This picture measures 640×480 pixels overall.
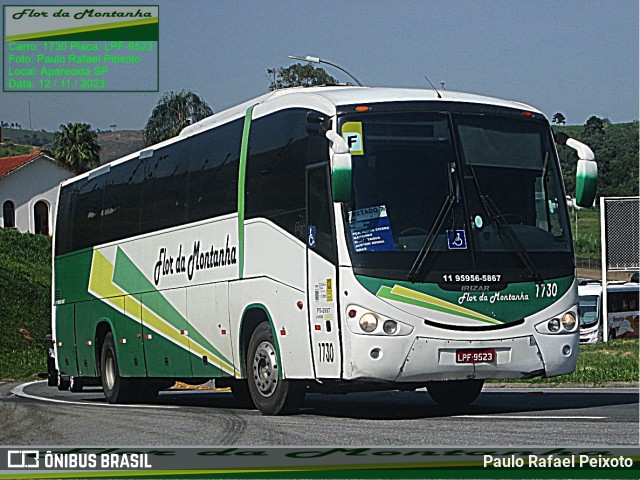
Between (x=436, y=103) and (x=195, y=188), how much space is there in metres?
4.45

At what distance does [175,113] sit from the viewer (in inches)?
1668

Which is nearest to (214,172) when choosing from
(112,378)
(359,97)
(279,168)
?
(279,168)

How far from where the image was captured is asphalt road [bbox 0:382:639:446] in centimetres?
1151

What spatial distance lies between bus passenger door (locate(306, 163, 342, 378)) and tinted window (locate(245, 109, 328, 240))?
226 mm

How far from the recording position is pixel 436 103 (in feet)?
46.3

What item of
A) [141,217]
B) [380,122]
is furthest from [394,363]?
[141,217]

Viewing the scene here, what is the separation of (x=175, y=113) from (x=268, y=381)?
93.0 ft

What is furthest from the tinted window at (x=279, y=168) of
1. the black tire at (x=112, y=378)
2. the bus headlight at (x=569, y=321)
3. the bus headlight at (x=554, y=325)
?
the black tire at (x=112, y=378)

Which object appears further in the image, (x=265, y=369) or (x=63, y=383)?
(x=63, y=383)

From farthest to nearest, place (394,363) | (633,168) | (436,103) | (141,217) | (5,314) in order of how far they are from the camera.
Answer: (633,168) < (5,314) < (141,217) < (436,103) < (394,363)

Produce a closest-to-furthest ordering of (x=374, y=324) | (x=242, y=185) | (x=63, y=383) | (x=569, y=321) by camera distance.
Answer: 1. (x=374, y=324)
2. (x=569, y=321)
3. (x=242, y=185)
4. (x=63, y=383)

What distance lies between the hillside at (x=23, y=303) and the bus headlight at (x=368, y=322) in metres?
29.4

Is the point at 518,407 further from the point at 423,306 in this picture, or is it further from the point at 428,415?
the point at 423,306

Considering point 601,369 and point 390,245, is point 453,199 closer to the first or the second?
point 390,245
